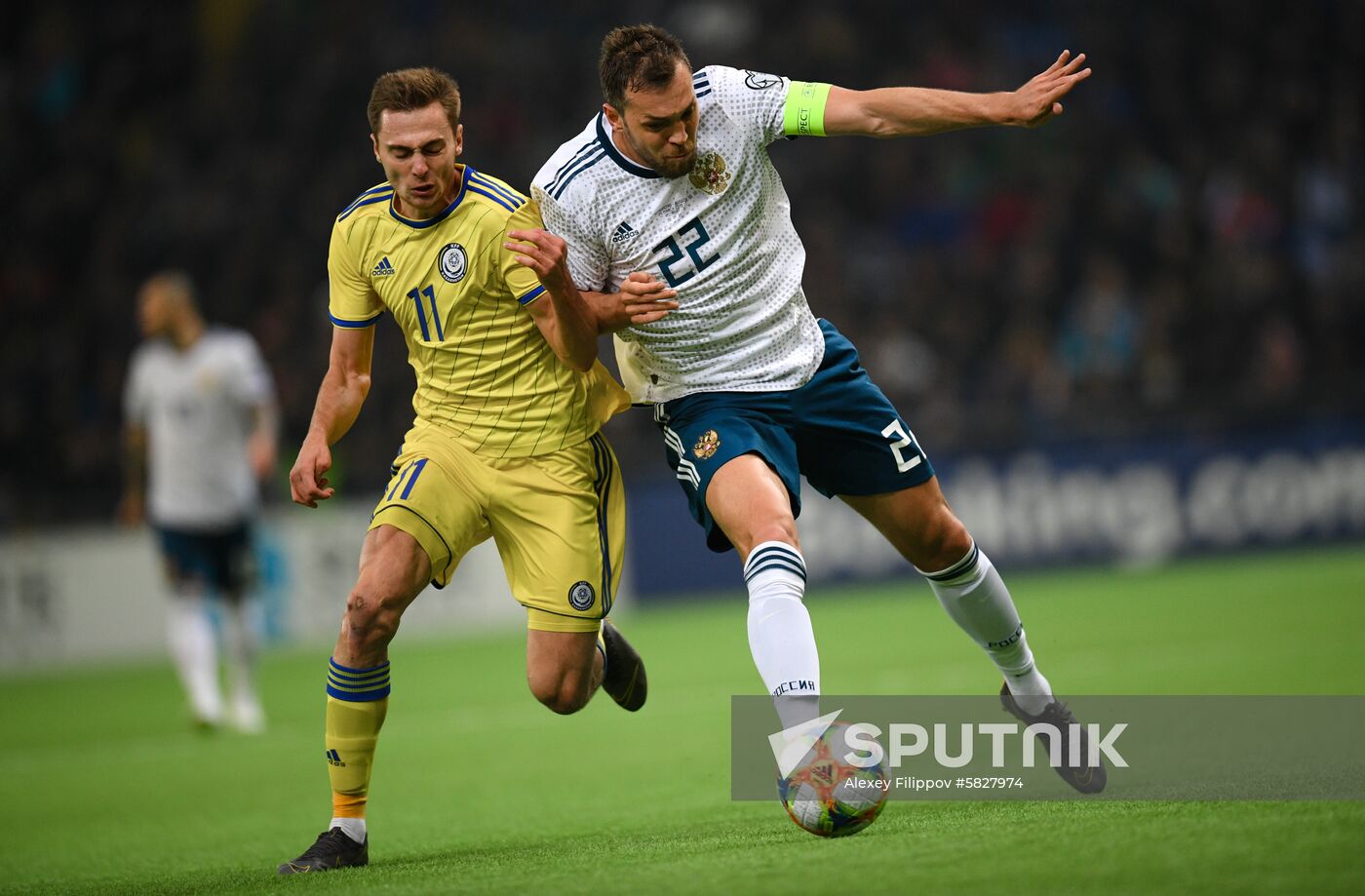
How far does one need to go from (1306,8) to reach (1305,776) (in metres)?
15.2

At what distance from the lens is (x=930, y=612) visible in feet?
44.4

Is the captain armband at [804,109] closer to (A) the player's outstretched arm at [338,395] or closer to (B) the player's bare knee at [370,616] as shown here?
(A) the player's outstretched arm at [338,395]

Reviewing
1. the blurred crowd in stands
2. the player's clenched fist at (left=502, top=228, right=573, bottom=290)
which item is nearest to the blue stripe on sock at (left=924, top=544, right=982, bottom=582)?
the player's clenched fist at (left=502, top=228, right=573, bottom=290)

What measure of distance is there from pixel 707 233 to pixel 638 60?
583 mm

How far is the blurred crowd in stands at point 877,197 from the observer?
1598 centimetres

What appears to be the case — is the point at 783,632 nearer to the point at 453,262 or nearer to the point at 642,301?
the point at 642,301

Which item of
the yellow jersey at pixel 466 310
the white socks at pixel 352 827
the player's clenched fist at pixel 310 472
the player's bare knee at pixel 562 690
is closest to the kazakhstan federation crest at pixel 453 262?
the yellow jersey at pixel 466 310

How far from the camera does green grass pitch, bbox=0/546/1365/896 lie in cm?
394

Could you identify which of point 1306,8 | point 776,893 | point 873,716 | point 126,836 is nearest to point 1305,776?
point 873,716

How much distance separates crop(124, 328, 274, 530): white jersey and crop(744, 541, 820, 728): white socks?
634cm

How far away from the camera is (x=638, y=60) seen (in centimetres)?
482

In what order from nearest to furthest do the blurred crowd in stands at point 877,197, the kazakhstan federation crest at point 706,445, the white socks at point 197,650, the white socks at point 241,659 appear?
the kazakhstan federation crest at point 706,445 → the white socks at point 197,650 → the white socks at point 241,659 → the blurred crowd in stands at point 877,197

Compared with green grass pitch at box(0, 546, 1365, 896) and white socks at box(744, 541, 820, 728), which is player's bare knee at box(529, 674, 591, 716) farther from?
white socks at box(744, 541, 820, 728)

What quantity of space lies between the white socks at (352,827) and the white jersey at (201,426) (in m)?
5.64
